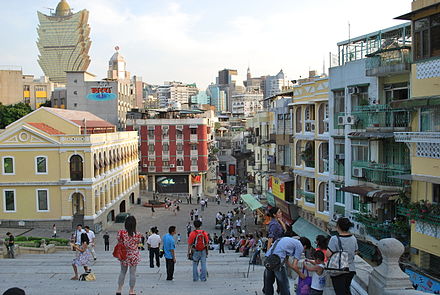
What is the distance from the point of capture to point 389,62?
19.4 metres

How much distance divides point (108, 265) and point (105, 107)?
5850cm

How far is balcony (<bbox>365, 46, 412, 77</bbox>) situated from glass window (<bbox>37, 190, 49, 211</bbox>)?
29.7 metres

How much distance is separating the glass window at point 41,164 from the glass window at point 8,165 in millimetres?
2165

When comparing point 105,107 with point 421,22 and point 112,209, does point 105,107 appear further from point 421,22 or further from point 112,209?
point 421,22

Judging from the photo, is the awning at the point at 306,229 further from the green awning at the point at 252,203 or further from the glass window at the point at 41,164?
the glass window at the point at 41,164

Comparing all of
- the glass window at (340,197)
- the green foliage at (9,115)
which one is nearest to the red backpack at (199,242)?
the glass window at (340,197)

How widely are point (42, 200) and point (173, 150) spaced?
102 feet

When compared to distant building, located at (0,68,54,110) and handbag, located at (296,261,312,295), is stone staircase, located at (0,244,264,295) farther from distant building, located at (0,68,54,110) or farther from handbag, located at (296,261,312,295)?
distant building, located at (0,68,54,110)

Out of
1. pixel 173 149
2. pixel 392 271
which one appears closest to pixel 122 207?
pixel 173 149

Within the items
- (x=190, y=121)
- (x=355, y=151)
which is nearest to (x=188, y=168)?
(x=190, y=121)

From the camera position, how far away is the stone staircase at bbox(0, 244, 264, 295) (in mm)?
12780

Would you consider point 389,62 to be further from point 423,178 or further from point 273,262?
point 273,262

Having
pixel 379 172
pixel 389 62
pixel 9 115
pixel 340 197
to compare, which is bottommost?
pixel 340 197

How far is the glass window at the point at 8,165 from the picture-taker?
4000 cm
